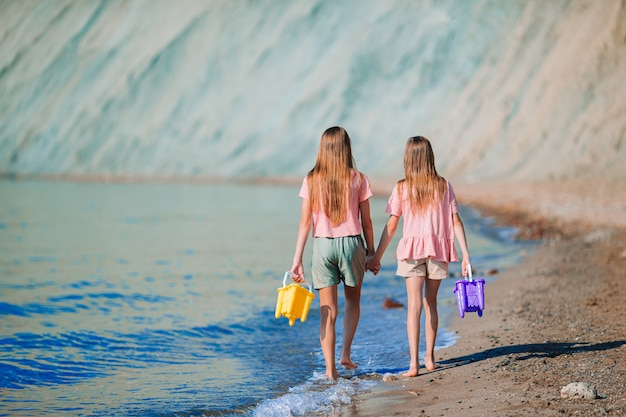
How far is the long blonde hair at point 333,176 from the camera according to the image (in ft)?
20.2

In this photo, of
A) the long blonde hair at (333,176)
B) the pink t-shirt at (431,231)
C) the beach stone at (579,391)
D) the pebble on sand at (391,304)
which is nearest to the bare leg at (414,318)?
the pink t-shirt at (431,231)

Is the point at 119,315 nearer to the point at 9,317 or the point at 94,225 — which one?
the point at 9,317

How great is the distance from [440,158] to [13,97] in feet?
155

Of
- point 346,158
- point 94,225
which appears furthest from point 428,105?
point 346,158

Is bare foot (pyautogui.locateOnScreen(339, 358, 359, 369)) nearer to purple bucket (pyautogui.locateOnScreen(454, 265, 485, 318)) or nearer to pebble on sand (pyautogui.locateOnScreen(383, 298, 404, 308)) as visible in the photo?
purple bucket (pyautogui.locateOnScreen(454, 265, 485, 318))

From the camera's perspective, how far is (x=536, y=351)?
6770mm

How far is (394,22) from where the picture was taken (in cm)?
6431

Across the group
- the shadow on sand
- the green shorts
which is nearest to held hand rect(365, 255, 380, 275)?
the green shorts

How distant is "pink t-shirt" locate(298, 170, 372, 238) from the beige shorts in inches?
18.9

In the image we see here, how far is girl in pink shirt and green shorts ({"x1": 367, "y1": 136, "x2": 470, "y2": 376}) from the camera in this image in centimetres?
637

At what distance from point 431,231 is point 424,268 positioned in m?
0.30

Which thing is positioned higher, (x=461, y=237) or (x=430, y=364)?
(x=461, y=237)

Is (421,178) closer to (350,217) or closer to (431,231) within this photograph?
(431,231)

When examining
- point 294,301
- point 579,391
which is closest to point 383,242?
point 294,301
